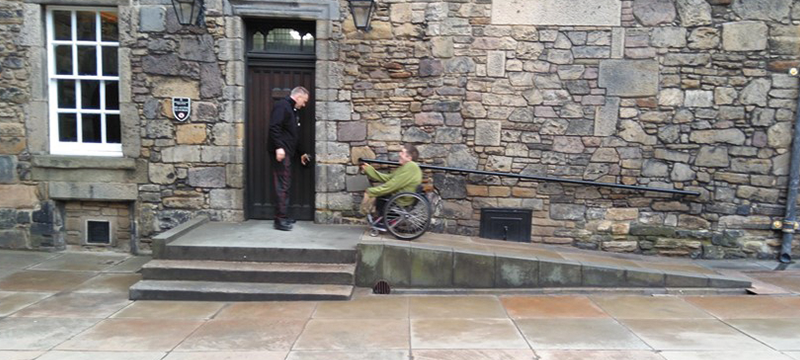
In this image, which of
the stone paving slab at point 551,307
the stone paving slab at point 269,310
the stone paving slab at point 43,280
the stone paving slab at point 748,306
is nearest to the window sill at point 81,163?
the stone paving slab at point 43,280

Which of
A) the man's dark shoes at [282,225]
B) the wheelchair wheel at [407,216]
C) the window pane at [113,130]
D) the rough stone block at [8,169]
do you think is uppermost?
the window pane at [113,130]

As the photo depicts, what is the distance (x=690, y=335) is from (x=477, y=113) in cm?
353

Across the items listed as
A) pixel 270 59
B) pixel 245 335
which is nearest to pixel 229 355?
pixel 245 335

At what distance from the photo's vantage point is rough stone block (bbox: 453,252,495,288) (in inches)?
223

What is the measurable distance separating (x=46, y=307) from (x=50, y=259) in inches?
79.2

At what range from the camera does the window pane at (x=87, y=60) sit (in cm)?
696

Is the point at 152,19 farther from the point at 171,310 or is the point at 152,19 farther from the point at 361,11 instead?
the point at 171,310

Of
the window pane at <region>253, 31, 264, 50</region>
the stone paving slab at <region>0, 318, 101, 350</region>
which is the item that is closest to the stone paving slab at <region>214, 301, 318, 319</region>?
the stone paving slab at <region>0, 318, 101, 350</region>

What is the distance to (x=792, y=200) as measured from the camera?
6.56m

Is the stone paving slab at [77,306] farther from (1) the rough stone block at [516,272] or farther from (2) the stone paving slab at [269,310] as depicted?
(1) the rough stone block at [516,272]

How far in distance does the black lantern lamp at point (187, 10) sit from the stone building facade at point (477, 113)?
0.50 ft

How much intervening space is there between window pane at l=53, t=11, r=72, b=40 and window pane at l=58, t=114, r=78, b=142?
104 cm

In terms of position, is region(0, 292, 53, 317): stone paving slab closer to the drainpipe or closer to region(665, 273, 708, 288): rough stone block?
region(665, 273, 708, 288): rough stone block

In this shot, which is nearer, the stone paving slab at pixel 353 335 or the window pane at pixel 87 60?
the stone paving slab at pixel 353 335
